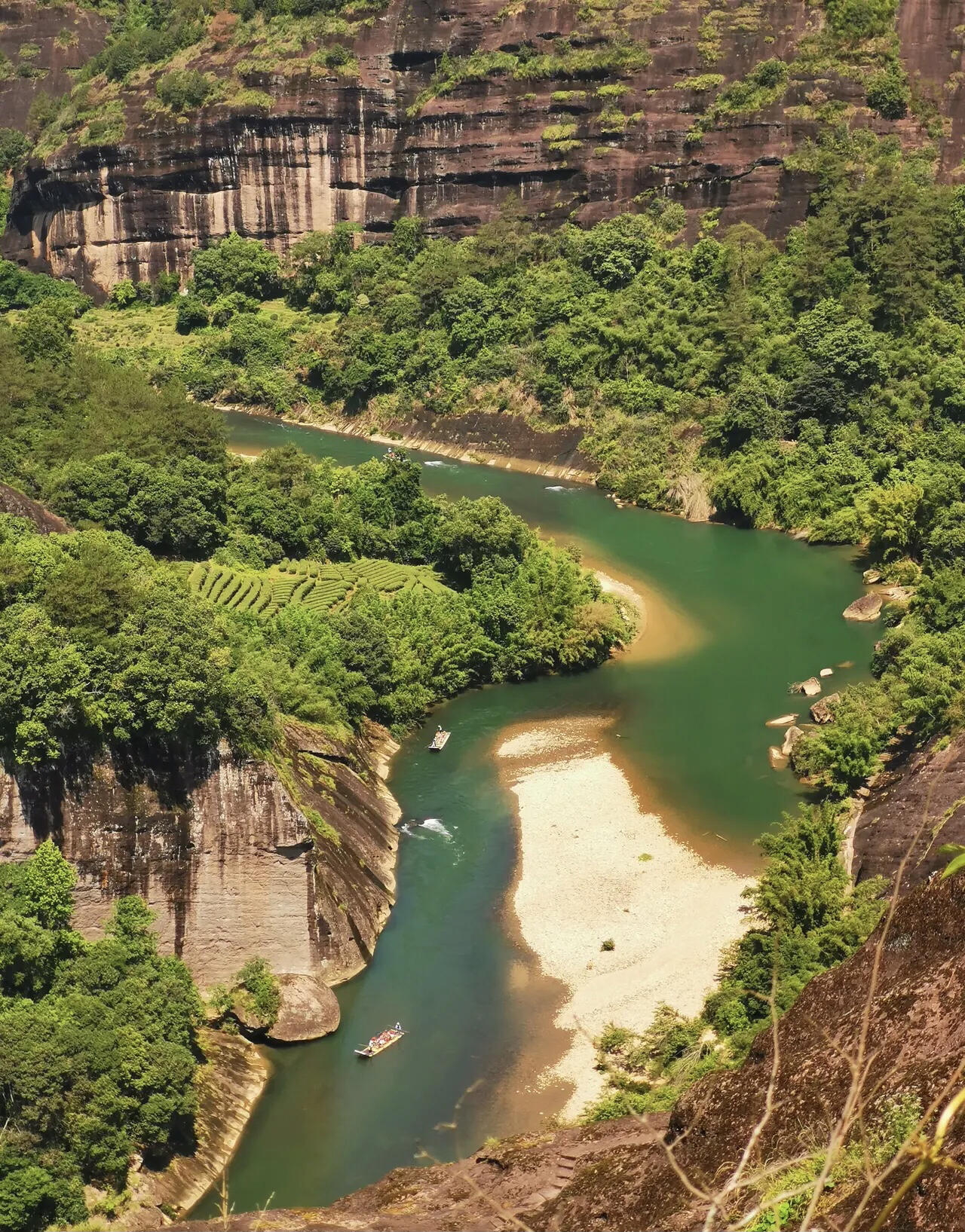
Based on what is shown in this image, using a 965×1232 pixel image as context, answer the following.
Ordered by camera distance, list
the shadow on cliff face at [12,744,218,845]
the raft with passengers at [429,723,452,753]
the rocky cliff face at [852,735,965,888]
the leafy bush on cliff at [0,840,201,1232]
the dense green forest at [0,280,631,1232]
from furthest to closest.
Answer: the raft with passengers at [429,723,452,753] → the rocky cliff face at [852,735,965,888] → the shadow on cliff face at [12,744,218,845] → the dense green forest at [0,280,631,1232] → the leafy bush on cliff at [0,840,201,1232]

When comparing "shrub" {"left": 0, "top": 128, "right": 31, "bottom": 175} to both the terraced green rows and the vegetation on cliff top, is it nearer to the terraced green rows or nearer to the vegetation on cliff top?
the vegetation on cliff top

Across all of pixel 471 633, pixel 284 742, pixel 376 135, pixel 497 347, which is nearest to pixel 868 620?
pixel 471 633

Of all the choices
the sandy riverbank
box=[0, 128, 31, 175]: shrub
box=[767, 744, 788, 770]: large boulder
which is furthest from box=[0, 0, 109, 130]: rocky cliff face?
box=[767, 744, 788, 770]: large boulder

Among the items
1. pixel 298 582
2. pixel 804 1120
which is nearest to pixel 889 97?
pixel 298 582

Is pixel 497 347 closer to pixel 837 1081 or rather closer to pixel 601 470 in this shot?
pixel 601 470

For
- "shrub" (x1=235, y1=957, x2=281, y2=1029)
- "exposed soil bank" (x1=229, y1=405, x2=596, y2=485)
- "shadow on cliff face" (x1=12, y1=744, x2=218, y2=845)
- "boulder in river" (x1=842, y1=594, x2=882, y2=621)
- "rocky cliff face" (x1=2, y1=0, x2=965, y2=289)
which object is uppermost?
"rocky cliff face" (x1=2, y1=0, x2=965, y2=289)

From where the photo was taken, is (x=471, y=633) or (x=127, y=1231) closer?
(x=127, y=1231)

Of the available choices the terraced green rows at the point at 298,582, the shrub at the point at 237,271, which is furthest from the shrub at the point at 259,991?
the shrub at the point at 237,271
